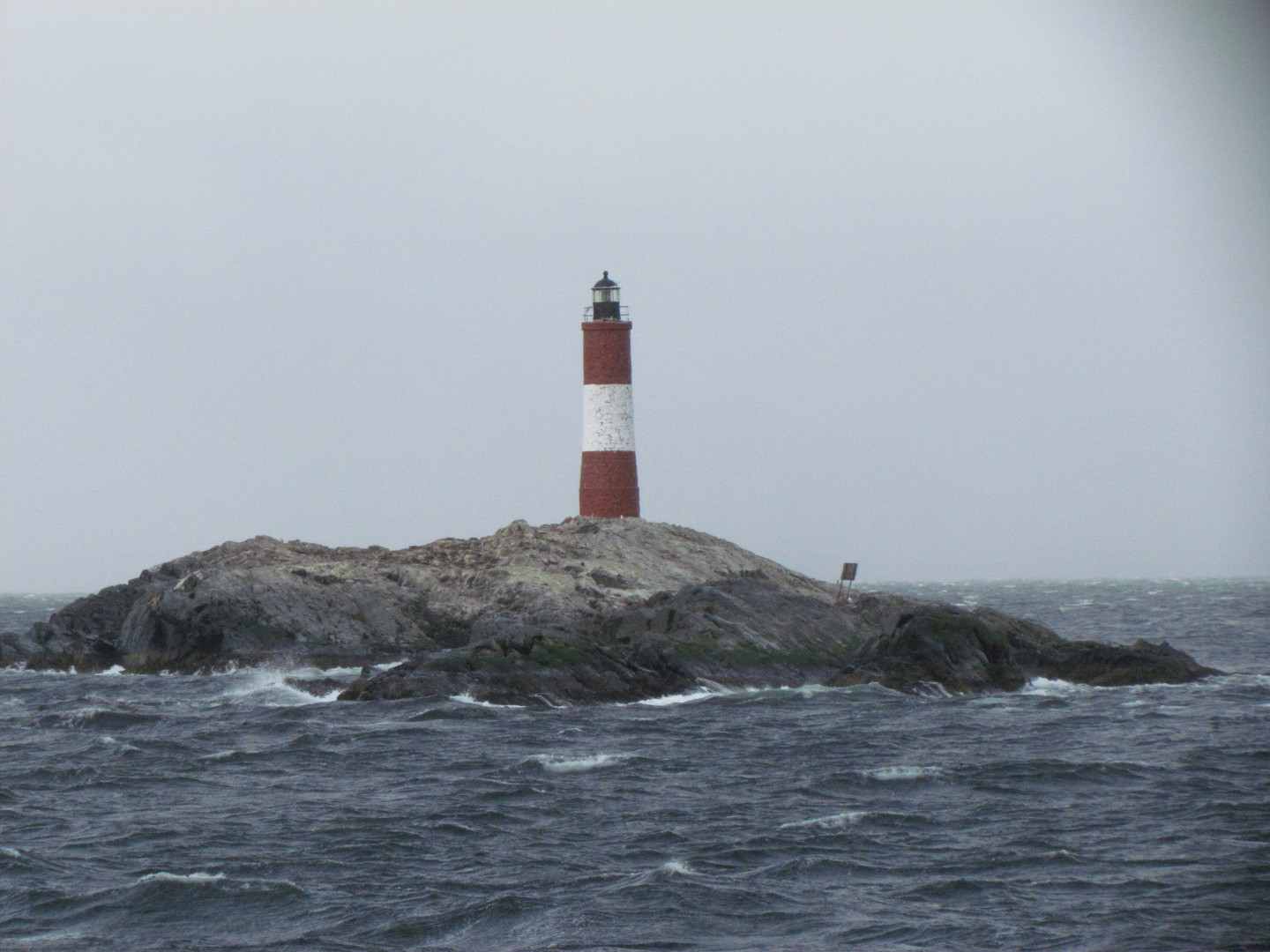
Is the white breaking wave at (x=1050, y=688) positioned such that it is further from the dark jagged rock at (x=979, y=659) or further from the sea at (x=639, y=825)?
the sea at (x=639, y=825)

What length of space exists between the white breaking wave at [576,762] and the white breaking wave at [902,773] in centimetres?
446

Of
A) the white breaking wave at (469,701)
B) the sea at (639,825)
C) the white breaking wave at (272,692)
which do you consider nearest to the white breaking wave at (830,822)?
the sea at (639,825)

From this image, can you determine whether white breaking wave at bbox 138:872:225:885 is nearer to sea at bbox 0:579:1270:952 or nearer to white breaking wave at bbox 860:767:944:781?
sea at bbox 0:579:1270:952

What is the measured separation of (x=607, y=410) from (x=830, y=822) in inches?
1235

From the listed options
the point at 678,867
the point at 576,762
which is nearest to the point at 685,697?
the point at 576,762

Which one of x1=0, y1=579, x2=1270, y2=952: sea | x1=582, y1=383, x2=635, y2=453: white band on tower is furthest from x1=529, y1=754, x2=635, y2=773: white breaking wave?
x1=582, y1=383, x2=635, y2=453: white band on tower

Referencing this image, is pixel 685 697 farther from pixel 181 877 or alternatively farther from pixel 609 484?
pixel 181 877

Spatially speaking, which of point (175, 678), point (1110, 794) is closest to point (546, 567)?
point (175, 678)

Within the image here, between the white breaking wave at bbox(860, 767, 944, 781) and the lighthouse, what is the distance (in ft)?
91.3

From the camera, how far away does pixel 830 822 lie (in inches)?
803

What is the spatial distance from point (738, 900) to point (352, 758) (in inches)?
448

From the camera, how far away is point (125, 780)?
78.6 feet

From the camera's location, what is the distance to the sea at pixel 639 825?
15.5m

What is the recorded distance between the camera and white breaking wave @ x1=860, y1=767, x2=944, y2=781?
23656 mm
